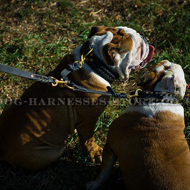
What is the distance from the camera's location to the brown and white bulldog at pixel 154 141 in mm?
2797

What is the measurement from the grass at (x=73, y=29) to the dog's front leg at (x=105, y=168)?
745 millimetres

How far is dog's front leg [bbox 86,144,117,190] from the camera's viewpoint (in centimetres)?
338

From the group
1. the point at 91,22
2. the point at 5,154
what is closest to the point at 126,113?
the point at 5,154

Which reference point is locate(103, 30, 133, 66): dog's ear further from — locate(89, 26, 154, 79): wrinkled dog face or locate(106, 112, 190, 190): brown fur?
locate(106, 112, 190, 190): brown fur

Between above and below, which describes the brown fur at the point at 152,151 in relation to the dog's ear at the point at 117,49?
below

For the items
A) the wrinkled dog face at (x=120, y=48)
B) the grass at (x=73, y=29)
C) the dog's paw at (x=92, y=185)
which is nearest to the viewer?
the wrinkled dog face at (x=120, y=48)

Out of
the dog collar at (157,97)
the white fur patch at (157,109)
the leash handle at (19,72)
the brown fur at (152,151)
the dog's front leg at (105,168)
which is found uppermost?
the leash handle at (19,72)

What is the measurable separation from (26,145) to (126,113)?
1.21 m

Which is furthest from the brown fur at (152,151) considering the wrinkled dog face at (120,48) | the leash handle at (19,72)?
the leash handle at (19,72)

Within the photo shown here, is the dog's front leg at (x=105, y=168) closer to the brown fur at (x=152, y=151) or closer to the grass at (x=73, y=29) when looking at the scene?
the brown fur at (x=152, y=151)

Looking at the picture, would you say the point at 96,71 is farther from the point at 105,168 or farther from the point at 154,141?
the point at 105,168

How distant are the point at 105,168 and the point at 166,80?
1289 mm

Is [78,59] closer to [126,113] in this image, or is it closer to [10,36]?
[126,113]

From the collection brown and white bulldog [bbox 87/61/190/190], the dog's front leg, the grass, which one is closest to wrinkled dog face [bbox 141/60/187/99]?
brown and white bulldog [bbox 87/61/190/190]
